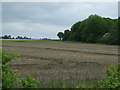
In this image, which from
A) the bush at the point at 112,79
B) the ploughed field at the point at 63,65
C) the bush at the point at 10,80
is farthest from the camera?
the ploughed field at the point at 63,65

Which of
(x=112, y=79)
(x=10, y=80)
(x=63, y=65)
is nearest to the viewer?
(x=10, y=80)

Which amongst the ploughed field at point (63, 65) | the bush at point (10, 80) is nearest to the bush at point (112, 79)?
the bush at point (10, 80)

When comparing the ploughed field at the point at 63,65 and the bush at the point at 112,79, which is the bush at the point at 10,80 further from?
the ploughed field at the point at 63,65

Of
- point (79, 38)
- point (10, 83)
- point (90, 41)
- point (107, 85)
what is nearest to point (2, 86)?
point (10, 83)

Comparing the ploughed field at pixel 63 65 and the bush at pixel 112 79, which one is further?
the ploughed field at pixel 63 65

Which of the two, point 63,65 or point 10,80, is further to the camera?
point 63,65

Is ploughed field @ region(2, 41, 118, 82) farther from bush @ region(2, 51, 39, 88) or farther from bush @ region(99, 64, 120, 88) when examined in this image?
bush @ region(2, 51, 39, 88)

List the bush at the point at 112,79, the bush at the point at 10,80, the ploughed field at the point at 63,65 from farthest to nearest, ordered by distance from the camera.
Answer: the ploughed field at the point at 63,65 → the bush at the point at 112,79 → the bush at the point at 10,80

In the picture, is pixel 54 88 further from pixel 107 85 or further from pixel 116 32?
pixel 116 32

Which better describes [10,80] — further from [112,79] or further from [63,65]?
[63,65]

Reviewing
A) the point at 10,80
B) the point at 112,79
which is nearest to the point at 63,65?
the point at 112,79

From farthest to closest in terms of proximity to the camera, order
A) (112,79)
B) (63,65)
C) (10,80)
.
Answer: (63,65) → (112,79) → (10,80)

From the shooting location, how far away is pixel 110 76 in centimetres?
503

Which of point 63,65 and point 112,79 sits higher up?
point 112,79
